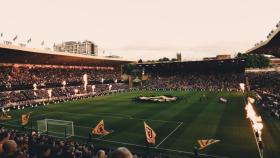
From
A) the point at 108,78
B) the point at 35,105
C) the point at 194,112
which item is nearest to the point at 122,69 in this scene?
the point at 108,78

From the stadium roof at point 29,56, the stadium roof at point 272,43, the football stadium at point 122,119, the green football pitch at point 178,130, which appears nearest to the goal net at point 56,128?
the football stadium at point 122,119

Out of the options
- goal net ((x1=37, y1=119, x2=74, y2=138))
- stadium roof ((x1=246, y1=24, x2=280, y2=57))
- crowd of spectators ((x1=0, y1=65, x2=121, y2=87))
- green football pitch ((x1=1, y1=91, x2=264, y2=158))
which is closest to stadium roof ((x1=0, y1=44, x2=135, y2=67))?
crowd of spectators ((x1=0, y1=65, x2=121, y2=87))

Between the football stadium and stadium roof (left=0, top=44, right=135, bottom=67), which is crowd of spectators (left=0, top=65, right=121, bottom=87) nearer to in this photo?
the football stadium

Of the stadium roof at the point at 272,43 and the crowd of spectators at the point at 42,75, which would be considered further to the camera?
the crowd of spectators at the point at 42,75

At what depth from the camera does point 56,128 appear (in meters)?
27.5

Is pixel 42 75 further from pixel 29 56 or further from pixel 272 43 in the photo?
pixel 272 43

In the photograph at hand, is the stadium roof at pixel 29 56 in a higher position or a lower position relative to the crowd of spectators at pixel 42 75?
higher

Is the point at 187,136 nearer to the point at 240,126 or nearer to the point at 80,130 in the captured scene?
the point at 240,126

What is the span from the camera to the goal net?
25.9 meters

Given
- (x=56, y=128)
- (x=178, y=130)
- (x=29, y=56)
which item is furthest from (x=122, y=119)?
(x=29, y=56)

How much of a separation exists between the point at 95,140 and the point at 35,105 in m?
31.3

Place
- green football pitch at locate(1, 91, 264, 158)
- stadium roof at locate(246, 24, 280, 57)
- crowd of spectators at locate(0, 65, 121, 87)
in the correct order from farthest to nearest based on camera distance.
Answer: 1. crowd of spectators at locate(0, 65, 121, 87)
2. stadium roof at locate(246, 24, 280, 57)
3. green football pitch at locate(1, 91, 264, 158)

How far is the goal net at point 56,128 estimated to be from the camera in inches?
1020

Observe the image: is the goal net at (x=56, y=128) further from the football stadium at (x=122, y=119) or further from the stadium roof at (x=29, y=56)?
the stadium roof at (x=29, y=56)
